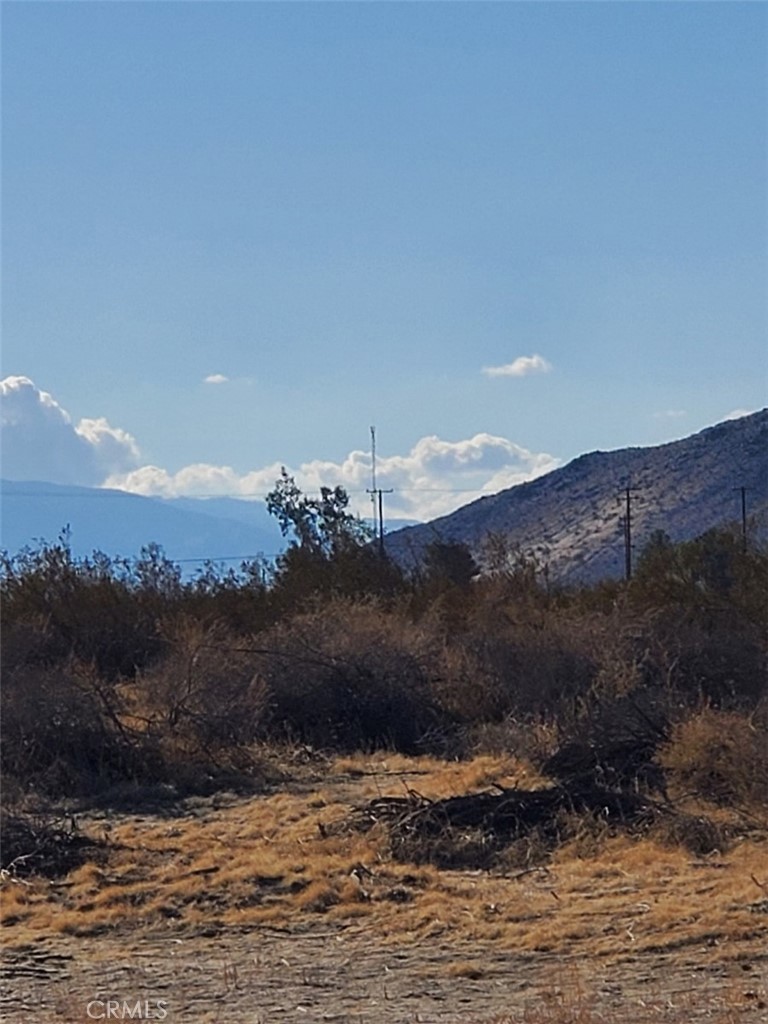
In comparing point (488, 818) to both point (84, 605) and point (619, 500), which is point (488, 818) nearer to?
point (84, 605)

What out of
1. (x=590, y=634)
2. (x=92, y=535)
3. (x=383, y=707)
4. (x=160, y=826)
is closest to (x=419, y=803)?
(x=160, y=826)

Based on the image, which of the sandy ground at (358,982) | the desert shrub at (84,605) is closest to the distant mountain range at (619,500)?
the desert shrub at (84,605)

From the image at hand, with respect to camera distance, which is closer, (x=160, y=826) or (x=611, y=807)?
(x=611, y=807)

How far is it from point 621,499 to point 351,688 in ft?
182

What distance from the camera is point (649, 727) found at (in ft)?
53.6

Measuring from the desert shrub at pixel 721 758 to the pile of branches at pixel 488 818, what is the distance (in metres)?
0.98

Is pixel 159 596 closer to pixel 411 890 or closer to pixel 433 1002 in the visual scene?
pixel 411 890

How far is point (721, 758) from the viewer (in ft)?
49.0

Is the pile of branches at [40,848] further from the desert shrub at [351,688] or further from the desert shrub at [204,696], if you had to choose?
the desert shrub at [351,688]

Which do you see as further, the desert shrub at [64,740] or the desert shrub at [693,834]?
the desert shrub at [64,740]

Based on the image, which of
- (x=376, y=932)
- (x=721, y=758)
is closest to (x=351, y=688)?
(x=721, y=758)

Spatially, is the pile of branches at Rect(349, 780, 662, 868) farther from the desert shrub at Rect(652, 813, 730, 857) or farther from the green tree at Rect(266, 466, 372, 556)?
the green tree at Rect(266, 466, 372, 556)

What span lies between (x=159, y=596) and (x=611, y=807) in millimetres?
15463

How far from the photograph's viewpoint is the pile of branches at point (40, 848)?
42.0 feet
